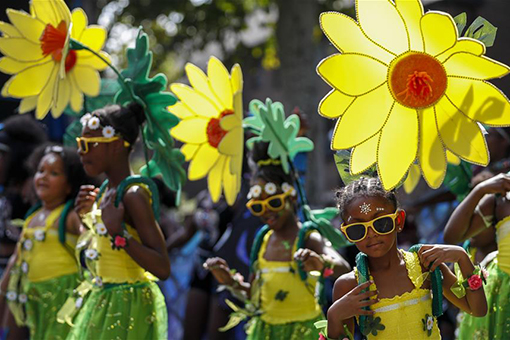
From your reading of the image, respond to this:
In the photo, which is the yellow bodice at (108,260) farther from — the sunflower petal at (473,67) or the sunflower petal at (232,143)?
the sunflower petal at (473,67)

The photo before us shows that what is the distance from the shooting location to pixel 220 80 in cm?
449

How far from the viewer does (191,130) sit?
183 inches

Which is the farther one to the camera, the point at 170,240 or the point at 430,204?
the point at 170,240

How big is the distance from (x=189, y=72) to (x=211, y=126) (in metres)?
0.36

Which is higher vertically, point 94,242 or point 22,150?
point 22,150

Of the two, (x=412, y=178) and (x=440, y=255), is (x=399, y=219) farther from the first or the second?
(x=412, y=178)

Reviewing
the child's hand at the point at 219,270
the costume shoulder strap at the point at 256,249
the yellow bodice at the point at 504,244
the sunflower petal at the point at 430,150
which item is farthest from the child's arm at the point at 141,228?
the yellow bodice at the point at 504,244

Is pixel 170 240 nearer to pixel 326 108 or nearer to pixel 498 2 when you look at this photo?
pixel 326 108

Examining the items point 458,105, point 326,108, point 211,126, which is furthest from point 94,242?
point 458,105

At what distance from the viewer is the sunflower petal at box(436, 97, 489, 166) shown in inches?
115

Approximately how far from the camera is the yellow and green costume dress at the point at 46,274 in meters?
4.82

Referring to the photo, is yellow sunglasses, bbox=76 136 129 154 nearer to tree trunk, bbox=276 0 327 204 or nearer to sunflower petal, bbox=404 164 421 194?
sunflower petal, bbox=404 164 421 194

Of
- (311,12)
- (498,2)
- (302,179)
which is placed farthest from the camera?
(498,2)

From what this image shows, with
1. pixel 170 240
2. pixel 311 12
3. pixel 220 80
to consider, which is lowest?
pixel 170 240
